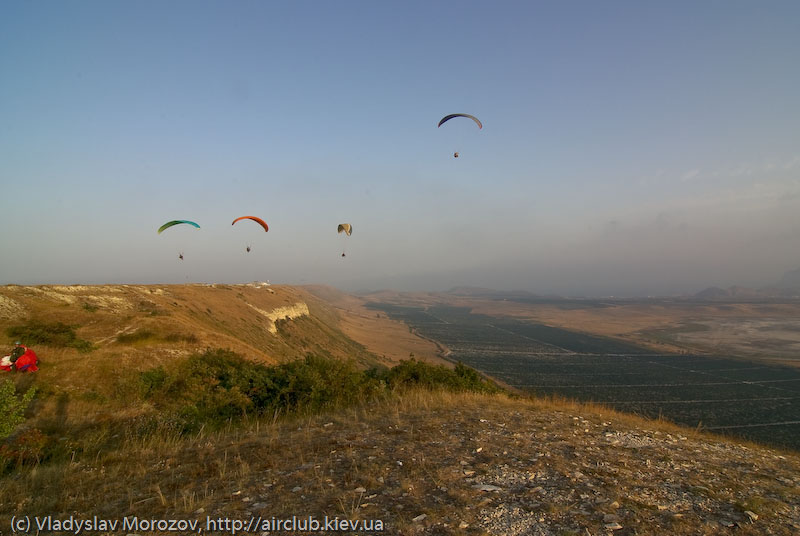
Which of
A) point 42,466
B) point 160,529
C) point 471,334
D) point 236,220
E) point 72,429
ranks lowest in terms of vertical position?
point 471,334

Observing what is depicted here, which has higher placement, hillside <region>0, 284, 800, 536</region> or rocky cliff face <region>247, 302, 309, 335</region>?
hillside <region>0, 284, 800, 536</region>

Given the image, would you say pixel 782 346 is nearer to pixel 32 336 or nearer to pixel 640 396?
pixel 640 396

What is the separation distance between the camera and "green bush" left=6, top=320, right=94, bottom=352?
798 inches

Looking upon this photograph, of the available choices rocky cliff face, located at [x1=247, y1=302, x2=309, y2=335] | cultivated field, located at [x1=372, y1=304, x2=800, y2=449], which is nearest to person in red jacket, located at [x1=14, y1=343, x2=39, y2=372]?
rocky cliff face, located at [x1=247, y1=302, x2=309, y2=335]

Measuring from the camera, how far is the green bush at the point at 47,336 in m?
20.3

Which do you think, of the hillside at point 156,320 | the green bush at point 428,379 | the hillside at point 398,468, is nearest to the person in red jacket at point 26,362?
the hillside at point 398,468

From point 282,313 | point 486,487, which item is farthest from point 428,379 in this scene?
point 282,313

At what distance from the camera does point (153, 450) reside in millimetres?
8188

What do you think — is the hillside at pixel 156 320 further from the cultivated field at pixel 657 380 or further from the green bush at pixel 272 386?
the cultivated field at pixel 657 380

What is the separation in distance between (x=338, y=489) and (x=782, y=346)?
407 feet

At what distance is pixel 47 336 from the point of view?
67.9 feet

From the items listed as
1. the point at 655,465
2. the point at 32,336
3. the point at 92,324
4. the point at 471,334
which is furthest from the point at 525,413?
the point at 471,334

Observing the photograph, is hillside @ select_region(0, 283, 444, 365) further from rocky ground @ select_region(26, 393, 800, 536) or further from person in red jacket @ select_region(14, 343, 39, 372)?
rocky ground @ select_region(26, 393, 800, 536)

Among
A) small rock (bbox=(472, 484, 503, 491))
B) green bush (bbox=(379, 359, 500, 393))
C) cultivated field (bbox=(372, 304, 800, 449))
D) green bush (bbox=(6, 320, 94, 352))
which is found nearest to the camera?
small rock (bbox=(472, 484, 503, 491))
